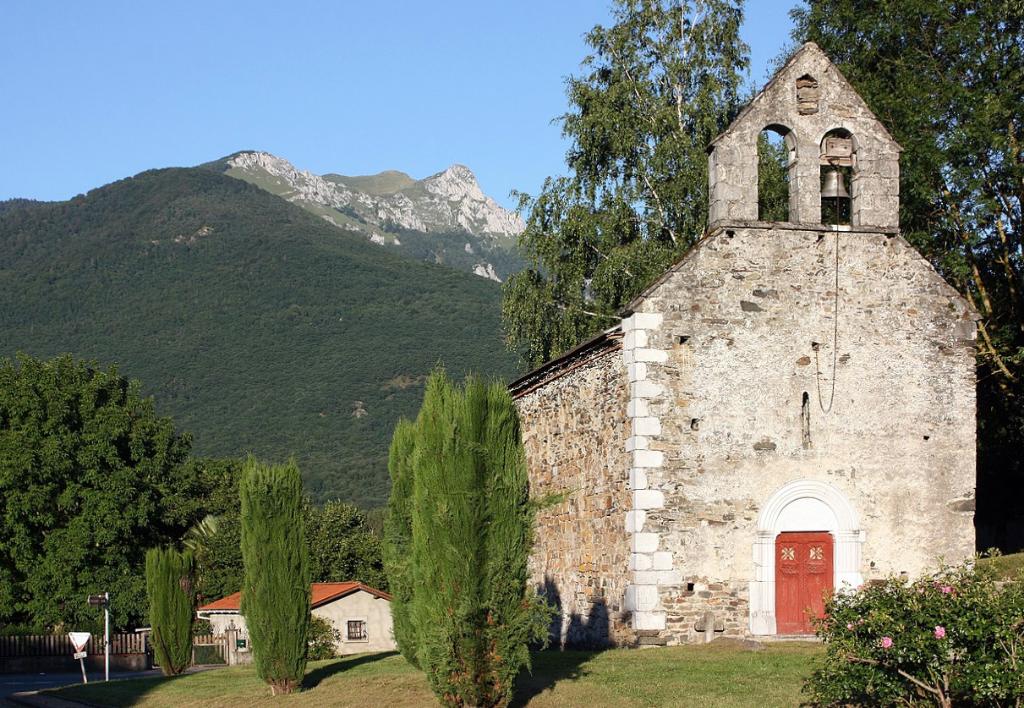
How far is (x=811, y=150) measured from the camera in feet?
77.2

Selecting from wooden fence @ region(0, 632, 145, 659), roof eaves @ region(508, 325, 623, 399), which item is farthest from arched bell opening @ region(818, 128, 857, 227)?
wooden fence @ region(0, 632, 145, 659)

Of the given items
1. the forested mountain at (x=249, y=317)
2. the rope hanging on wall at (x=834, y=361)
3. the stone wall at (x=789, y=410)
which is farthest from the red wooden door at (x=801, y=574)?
A: the forested mountain at (x=249, y=317)

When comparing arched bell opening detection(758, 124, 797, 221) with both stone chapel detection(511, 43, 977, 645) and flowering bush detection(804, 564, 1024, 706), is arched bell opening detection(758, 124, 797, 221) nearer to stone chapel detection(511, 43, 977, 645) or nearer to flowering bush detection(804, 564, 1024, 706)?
stone chapel detection(511, 43, 977, 645)

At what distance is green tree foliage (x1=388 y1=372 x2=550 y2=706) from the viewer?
54.7 ft

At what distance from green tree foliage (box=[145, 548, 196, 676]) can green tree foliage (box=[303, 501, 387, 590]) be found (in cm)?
3180

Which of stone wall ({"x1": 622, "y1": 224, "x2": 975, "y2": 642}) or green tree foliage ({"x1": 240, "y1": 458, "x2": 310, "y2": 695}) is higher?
stone wall ({"x1": 622, "y1": 224, "x2": 975, "y2": 642})

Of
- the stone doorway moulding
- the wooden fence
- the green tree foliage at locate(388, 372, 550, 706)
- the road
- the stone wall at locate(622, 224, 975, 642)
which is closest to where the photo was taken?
the green tree foliage at locate(388, 372, 550, 706)

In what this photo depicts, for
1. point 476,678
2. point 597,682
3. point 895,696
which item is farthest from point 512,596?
point 895,696

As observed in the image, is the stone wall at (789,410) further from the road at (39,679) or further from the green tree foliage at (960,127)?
the road at (39,679)

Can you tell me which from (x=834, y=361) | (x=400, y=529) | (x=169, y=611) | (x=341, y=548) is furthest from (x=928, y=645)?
(x=341, y=548)

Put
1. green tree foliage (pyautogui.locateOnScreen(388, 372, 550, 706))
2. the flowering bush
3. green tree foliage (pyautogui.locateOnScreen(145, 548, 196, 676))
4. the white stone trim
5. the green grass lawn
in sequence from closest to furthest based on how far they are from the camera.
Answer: the flowering bush
green tree foliage (pyautogui.locateOnScreen(388, 372, 550, 706))
the green grass lawn
the white stone trim
green tree foliage (pyautogui.locateOnScreen(145, 548, 196, 676))

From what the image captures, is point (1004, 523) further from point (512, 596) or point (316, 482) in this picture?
point (316, 482)

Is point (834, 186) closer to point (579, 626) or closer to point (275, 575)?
point (579, 626)

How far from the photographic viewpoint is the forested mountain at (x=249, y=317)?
116m
